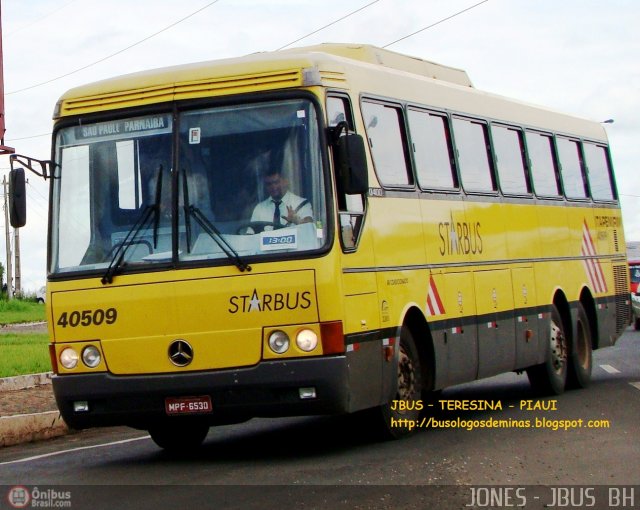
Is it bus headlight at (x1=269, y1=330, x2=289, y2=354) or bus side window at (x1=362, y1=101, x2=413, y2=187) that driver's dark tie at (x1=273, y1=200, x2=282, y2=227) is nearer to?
bus headlight at (x1=269, y1=330, x2=289, y2=354)

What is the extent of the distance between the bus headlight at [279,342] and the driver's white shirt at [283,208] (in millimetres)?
896

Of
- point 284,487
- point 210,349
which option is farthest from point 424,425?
point 284,487

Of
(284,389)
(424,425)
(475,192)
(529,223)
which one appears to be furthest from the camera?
(529,223)

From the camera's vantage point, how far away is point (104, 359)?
39.6 ft

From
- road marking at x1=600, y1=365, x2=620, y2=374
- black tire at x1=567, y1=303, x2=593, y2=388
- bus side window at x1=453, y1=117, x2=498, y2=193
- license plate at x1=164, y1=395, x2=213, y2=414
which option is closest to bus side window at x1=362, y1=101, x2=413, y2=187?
bus side window at x1=453, y1=117, x2=498, y2=193

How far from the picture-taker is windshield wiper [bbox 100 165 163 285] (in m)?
12.0

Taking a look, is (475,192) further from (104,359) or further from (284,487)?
(284,487)

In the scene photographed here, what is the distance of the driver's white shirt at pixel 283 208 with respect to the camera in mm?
11633

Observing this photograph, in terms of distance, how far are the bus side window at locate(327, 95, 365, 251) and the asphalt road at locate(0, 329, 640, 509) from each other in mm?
1817

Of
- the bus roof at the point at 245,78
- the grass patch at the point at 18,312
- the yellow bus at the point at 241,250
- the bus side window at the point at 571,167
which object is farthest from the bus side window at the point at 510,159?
the grass patch at the point at 18,312

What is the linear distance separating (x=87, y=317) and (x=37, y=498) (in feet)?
7.06

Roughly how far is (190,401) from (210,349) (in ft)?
1.55

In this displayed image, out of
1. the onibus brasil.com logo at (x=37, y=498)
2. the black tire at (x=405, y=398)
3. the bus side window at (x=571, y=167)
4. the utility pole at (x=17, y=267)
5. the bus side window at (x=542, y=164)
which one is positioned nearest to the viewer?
the onibus brasil.com logo at (x=37, y=498)

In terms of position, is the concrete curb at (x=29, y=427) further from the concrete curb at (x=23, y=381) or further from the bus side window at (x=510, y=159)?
the bus side window at (x=510, y=159)
